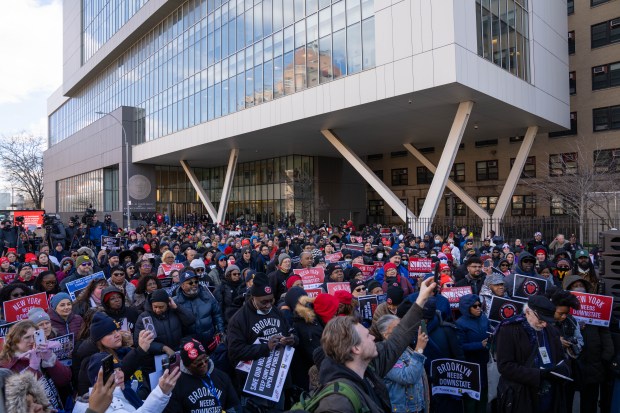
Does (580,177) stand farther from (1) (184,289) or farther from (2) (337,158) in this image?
(1) (184,289)

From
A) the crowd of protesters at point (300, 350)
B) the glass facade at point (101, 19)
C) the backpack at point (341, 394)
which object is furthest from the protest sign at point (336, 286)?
the glass facade at point (101, 19)

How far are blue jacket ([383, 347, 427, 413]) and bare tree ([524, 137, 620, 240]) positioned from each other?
23.0 m

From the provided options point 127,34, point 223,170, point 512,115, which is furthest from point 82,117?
point 512,115

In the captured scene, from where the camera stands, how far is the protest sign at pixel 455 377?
5160 mm

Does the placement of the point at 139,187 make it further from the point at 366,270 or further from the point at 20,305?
the point at 20,305

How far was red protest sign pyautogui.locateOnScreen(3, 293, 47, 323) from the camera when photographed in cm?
606

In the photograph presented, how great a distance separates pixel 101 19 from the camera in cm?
5562

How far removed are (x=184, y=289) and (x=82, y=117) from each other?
67375 mm

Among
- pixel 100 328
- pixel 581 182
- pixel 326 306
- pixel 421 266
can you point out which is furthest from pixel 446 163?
pixel 100 328

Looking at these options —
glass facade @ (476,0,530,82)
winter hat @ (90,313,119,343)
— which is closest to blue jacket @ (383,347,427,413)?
winter hat @ (90,313,119,343)

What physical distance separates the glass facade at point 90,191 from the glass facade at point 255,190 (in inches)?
220

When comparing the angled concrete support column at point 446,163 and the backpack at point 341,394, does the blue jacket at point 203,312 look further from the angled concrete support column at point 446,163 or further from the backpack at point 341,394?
the angled concrete support column at point 446,163

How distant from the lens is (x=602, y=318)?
17.5 feet

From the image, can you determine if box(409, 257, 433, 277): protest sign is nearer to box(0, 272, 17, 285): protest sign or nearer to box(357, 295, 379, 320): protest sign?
box(357, 295, 379, 320): protest sign
